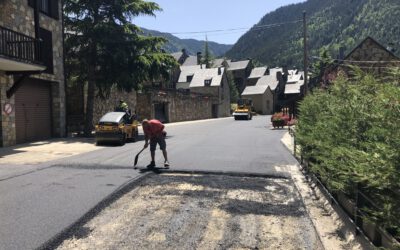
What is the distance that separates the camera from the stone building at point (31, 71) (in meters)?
18.6

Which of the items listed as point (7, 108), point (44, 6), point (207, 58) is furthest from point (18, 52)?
point (207, 58)

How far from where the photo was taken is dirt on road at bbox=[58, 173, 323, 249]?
594cm

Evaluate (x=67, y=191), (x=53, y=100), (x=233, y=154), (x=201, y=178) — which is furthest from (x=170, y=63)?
(x=67, y=191)

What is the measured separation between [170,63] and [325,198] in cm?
1863

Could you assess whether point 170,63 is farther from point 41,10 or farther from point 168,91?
point 168,91

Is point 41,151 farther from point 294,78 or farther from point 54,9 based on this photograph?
point 294,78

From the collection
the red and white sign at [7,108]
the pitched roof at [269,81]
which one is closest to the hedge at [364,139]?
the red and white sign at [7,108]

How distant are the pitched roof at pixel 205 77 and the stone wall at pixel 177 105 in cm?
1116

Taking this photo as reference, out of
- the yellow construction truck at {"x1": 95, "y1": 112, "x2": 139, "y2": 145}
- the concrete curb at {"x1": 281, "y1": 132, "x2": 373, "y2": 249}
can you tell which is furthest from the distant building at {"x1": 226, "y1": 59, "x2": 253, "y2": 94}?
the concrete curb at {"x1": 281, "y1": 132, "x2": 373, "y2": 249}

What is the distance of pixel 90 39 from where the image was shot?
1006 inches

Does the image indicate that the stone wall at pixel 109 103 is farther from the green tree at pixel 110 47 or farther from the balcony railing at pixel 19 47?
the balcony railing at pixel 19 47

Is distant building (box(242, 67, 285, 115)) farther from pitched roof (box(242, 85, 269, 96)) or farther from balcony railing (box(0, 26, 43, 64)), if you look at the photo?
balcony railing (box(0, 26, 43, 64))

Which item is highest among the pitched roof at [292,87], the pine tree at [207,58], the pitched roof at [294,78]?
the pine tree at [207,58]

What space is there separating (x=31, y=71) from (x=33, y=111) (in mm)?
3340
